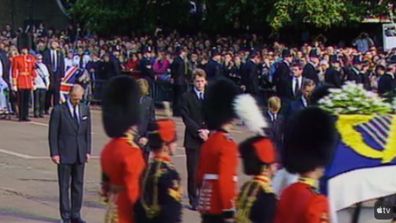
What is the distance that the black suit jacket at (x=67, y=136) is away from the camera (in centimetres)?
1395

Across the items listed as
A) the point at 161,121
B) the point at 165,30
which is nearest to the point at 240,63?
the point at 165,30

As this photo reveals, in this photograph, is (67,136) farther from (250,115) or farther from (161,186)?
(250,115)

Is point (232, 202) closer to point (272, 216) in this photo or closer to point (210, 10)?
point (272, 216)

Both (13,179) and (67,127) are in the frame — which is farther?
(13,179)

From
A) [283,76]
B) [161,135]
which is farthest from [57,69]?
[161,135]

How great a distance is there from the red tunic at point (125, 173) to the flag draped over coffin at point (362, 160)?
263 centimetres

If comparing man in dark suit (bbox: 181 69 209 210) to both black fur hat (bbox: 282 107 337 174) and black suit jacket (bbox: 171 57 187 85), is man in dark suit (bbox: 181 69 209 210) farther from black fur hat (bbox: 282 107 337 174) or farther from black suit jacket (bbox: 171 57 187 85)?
black suit jacket (bbox: 171 57 187 85)

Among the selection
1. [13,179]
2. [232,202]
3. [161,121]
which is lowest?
[13,179]

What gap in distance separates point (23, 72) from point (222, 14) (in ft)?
36.4

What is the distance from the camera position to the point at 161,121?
9.62m

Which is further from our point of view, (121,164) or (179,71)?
(179,71)

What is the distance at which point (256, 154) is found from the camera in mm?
8727

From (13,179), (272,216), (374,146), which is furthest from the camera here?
(13,179)

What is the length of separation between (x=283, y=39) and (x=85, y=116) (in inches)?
864
